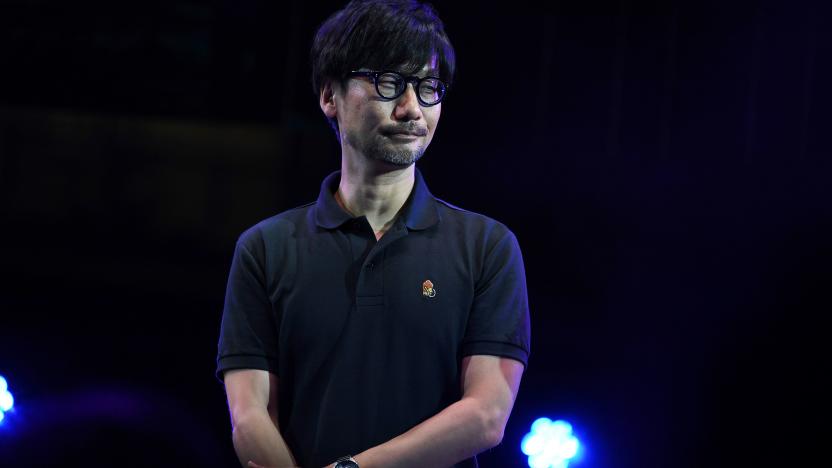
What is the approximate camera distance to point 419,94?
4.45 feet

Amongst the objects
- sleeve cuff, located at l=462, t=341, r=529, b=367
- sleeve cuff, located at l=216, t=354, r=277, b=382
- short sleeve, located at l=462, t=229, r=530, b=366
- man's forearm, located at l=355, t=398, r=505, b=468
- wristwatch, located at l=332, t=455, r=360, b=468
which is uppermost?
short sleeve, located at l=462, t=229, r=530, b=366

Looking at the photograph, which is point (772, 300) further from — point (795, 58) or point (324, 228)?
point (324, 228)

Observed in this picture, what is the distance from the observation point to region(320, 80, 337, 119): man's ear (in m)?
1.43

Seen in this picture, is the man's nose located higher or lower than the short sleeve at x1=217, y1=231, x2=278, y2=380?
higher

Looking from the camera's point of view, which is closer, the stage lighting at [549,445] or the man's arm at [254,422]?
the man's arm at [254,422]

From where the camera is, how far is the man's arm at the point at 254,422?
1.26m

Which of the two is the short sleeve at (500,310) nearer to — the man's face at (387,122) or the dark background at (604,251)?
the man's face at (387,122)

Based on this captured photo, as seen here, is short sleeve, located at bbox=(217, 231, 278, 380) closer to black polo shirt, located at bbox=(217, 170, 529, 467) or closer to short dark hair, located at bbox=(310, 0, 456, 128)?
black polo shirt, located at bbox=(217, 170, 529, 467)

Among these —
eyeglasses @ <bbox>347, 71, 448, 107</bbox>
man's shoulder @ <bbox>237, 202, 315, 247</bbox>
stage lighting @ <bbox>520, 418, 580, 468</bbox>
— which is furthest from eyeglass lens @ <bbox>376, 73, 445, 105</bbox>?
stage lighting @ <bbox>520, 418, 580, 468</bbox>

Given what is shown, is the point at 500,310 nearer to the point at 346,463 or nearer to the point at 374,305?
the point at 374,305

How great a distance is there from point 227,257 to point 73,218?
0.91 meters

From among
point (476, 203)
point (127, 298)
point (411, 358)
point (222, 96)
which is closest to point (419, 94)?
point (411, 358)

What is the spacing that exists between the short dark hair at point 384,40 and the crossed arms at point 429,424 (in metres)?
0.51

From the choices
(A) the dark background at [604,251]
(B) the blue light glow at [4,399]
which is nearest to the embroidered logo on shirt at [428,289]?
(A) the dark background at [604,251]
